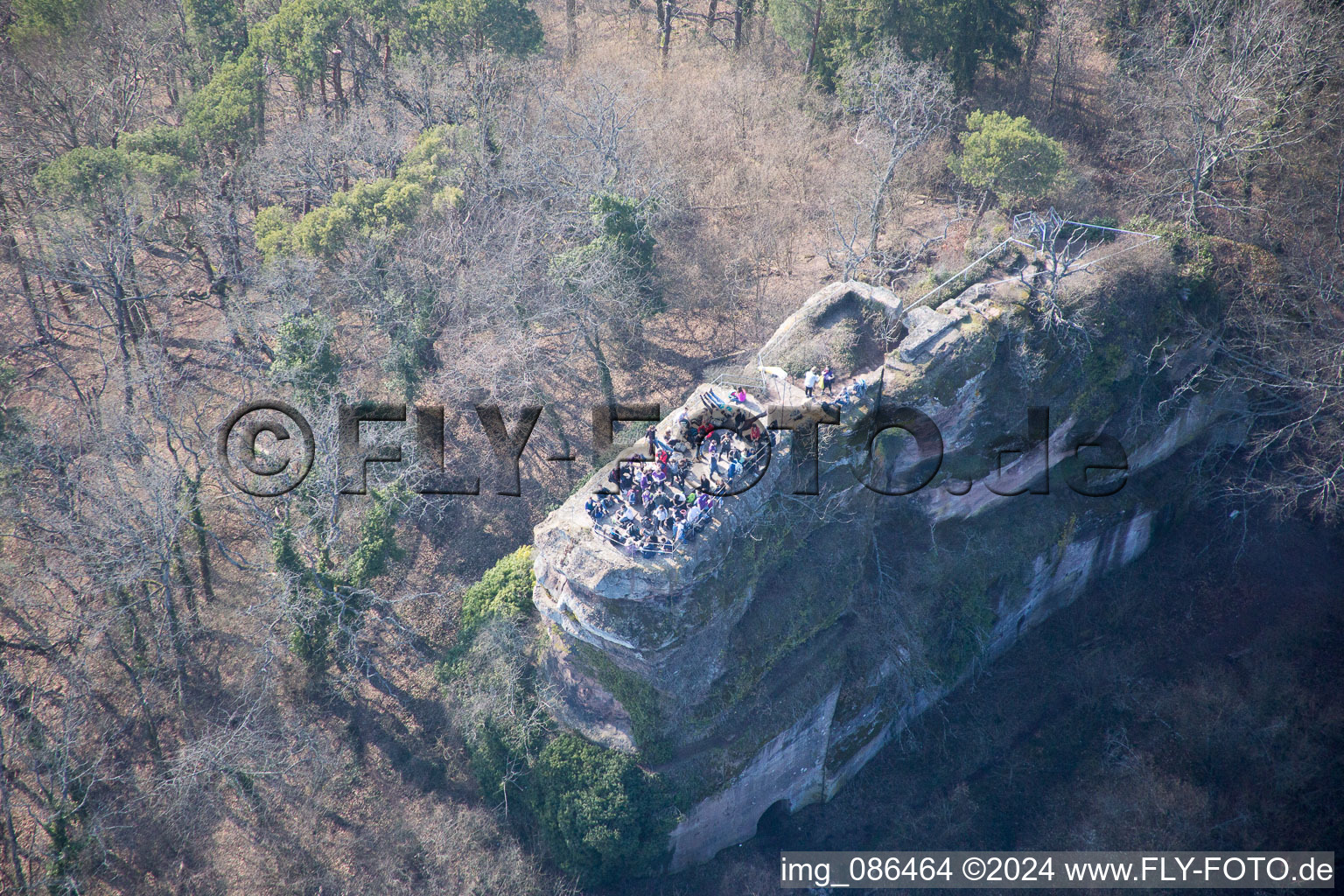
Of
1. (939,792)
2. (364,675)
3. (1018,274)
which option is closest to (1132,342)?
(1018,274)

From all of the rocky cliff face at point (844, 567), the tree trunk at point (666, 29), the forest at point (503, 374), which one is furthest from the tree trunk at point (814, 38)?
the rocky cliff face at point (844, 567)

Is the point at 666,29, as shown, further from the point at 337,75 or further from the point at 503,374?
the point at 503,374

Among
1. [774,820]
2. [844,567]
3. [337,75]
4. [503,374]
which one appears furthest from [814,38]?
[774,820]

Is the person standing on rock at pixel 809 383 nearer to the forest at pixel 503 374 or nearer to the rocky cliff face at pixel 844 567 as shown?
the rocky cliff face at pixel 844 567

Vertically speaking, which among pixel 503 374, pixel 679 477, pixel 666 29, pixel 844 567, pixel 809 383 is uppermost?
pixel 666 29

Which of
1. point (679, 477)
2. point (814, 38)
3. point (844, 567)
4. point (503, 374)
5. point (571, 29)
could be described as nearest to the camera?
point (679, 477)

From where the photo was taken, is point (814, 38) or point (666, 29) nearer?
point (814, 38)

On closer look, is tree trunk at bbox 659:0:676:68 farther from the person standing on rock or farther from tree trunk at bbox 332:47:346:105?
the person standing on rock
